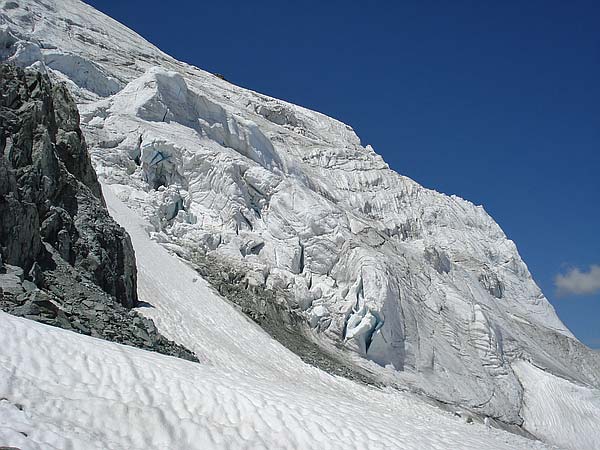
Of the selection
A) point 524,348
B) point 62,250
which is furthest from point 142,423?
point 524,348

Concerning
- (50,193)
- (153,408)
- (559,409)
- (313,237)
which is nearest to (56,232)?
(50,193)

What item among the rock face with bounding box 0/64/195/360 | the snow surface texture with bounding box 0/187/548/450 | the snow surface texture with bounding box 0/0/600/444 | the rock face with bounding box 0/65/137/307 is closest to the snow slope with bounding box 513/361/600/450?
the snow surface texture with bounding box 0/0/600/444

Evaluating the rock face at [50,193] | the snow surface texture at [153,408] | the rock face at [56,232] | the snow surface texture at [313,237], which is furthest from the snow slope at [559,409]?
the snow surface texture at [153,408]

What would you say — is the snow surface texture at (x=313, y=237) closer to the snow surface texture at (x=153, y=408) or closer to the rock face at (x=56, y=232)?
the rock face at (x=56, y=232)

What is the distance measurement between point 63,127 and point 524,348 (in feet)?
92.8

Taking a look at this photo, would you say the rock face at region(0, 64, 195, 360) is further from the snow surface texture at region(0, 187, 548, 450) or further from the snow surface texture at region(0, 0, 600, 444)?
the snow surface texture at region(0, 0, 600, 444)

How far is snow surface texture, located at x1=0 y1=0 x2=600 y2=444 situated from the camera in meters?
29.8

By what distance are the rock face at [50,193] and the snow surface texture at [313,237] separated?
13.8ft

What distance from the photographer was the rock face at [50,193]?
14156 mm

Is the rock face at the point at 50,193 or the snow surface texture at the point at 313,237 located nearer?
the rock face at the point at 50,193

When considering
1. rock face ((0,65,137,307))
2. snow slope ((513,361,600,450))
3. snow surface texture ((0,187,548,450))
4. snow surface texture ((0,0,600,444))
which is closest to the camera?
snow surface texture ((0,187,548,450))

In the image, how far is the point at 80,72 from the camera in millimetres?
39250

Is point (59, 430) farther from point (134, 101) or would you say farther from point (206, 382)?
point (134, 101)

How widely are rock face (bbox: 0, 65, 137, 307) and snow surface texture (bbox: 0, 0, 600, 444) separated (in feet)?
13.8
